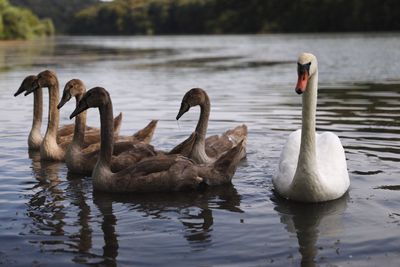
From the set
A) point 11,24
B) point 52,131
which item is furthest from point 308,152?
point 11,24

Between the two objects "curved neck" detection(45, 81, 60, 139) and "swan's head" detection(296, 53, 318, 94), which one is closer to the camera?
"swan's head" detection(296, 53, 318, 94)

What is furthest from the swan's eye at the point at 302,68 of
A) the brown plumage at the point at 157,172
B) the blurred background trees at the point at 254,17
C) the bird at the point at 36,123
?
the blurred background trees at the point at 254,17

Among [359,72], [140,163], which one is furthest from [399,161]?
[359,72]

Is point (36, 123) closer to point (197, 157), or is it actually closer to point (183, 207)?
point (197, 157)

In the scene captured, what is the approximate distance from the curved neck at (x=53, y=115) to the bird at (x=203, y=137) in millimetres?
2643

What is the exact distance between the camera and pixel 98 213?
8.02 meters

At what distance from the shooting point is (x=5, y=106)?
1911 cm

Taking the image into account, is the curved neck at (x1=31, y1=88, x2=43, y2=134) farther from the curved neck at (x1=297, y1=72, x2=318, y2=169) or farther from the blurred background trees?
the blurred background trees

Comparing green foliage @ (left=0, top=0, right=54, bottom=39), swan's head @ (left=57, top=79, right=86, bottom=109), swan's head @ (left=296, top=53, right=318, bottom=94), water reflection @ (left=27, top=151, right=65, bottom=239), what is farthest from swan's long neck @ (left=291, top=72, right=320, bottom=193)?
green foliage @ (left=0, top=0, right=54, bottom=39)

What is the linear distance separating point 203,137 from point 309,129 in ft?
7.93

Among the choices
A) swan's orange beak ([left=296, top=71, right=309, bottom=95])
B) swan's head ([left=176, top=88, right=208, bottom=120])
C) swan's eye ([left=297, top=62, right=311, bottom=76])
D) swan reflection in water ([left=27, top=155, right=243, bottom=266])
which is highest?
swan's eye ([left=297, top=62, right=311, bottom=76])

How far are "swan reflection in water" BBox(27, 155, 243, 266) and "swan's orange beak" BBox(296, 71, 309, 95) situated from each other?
5.52 feet

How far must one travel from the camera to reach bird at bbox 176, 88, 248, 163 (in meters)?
10.1

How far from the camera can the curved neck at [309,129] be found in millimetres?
8039
